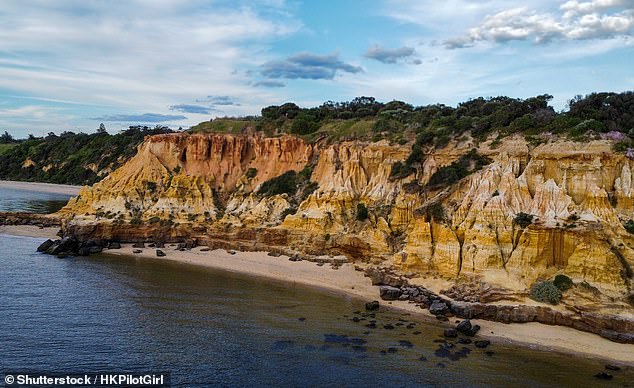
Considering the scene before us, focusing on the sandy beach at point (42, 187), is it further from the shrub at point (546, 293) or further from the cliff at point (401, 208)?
the shrub at point (546, 293)

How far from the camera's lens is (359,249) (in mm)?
38844

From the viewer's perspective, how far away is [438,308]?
1118 inches

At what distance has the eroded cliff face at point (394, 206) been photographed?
2894 cm

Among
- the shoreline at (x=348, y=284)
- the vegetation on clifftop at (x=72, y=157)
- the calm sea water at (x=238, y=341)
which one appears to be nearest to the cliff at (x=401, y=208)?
the shoreline at (x=348, y=284)

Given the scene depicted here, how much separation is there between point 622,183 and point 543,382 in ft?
50.8

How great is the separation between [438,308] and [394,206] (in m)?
12.1

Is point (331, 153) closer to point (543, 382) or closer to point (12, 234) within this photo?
point (543, 382)

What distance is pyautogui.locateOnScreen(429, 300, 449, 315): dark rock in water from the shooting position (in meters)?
28.3

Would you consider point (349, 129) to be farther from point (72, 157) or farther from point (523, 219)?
point (72, 157)

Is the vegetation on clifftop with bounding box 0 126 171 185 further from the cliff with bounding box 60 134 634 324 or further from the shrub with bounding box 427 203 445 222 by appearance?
the shrub with bounding box 427 203 445 222

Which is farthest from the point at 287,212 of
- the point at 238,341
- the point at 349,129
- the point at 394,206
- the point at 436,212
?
the point at 238,341

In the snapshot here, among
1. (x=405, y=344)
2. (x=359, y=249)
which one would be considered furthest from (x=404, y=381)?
(x=359, y=249)

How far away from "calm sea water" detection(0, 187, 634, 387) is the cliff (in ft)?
18.8

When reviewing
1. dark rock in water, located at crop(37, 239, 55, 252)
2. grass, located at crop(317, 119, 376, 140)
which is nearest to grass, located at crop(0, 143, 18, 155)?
dark rock in water, located at crop(37, 239, 55, 252)
